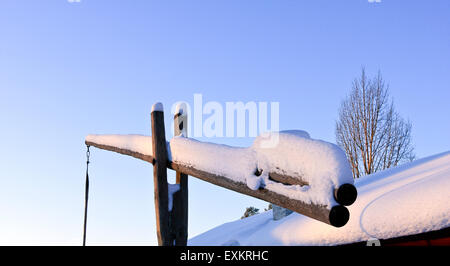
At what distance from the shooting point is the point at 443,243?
4258 millimetres

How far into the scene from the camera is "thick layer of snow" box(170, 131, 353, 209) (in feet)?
8.41

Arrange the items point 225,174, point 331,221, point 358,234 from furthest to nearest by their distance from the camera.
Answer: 1. point 358,234
2. point 225,174
3. point 331,221

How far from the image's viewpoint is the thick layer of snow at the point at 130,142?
5113 millimetres

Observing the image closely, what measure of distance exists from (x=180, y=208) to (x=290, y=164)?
2.52 metres

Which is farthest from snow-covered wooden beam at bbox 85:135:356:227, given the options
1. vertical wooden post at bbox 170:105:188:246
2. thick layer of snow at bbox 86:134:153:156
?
vertical wooden post at bbox 170:105:188:246

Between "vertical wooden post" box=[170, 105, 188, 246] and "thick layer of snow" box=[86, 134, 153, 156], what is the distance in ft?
1.25

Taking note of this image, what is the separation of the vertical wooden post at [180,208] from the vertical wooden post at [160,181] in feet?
0.33

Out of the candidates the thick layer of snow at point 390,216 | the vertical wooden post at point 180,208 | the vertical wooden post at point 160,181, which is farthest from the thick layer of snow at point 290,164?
the thick layer of snow at point 390,216

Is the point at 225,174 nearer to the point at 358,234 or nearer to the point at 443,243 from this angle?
the point at 358,234

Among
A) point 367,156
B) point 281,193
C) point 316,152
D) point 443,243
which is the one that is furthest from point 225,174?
point 367,156

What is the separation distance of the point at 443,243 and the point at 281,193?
92.8 inches

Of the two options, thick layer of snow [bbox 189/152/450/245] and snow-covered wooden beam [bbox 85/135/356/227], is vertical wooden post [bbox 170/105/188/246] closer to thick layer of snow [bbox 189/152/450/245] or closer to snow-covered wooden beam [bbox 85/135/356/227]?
snow-covered wooden beam [bbox 85/135/356/227]

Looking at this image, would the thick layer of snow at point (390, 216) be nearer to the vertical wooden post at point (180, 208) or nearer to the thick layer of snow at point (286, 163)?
the vertical wooden post at point (180, 208)
